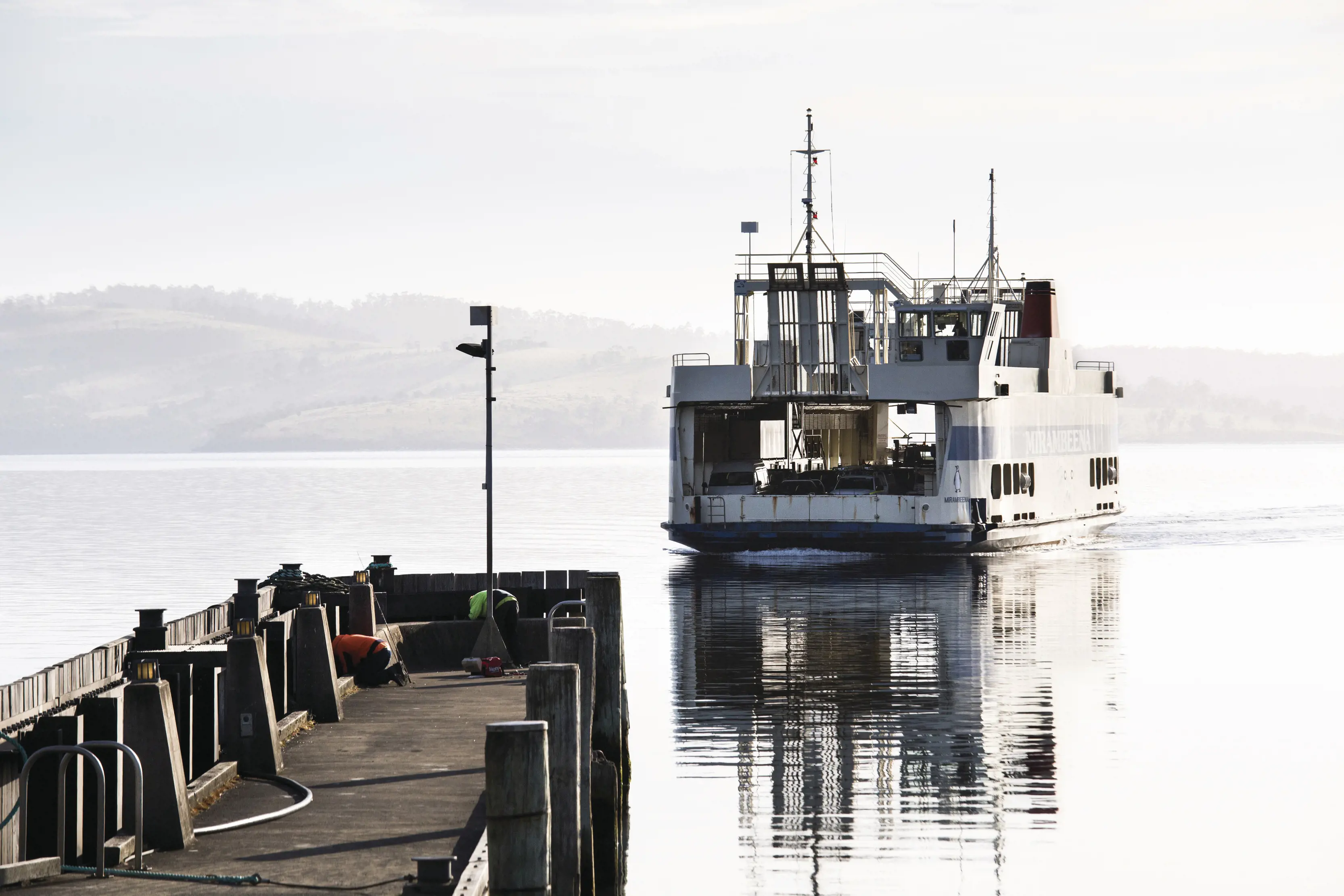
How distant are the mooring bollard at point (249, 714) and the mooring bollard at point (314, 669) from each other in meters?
2.82

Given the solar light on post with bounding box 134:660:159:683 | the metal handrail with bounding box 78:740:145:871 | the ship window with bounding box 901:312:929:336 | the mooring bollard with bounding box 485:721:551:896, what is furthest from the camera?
the ship window with bounding box 901:312:929:336

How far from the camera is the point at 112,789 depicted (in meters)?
11.9

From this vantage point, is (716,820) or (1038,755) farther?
(1038,755)

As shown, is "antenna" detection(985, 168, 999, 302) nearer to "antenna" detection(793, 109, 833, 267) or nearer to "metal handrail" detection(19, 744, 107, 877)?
"antenna" detection(793, 109, 833, 267)

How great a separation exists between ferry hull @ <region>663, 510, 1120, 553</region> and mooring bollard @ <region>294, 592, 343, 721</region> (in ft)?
98.2

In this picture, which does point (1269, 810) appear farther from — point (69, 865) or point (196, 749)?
point (69, 865)

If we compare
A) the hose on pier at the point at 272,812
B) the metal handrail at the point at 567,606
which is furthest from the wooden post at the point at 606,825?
the metal handrail at the point at 567,606

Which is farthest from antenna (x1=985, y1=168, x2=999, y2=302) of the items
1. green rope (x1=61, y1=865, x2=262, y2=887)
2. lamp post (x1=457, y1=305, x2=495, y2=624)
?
green rope (x1=61, y1=865, x2=262, y2=887)

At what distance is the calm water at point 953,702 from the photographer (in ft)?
54.4

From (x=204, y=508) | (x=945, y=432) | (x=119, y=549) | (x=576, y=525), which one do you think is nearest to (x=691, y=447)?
(x=945, y=432)

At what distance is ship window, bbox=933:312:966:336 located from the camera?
54281 mm

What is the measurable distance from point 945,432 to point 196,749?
121 feet

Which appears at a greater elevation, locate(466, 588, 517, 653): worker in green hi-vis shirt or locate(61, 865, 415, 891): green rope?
locate(466, 588, 517, 653): worker in green hi-vis shirt

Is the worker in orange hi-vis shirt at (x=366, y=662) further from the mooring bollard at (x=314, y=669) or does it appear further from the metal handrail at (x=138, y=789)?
the metal handrail at (x=138, y=789)
